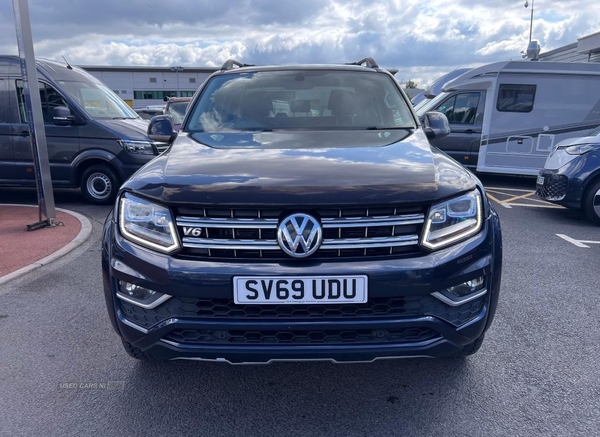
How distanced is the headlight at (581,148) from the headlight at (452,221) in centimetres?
573

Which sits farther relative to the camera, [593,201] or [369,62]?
[593,201]

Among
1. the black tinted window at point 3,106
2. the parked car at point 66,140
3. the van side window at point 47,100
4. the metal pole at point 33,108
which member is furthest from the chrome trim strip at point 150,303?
the black tinted window at point 3,106

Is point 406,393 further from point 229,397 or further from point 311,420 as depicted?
point 229,397

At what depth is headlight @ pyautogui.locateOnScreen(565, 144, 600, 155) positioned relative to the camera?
7250 mm

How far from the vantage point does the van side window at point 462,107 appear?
10695mm

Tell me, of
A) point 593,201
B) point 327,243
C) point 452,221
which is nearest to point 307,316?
point 327,243

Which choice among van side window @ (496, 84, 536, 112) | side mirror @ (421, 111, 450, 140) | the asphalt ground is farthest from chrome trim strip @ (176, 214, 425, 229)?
van side window @ (496, 84, 536, 112)

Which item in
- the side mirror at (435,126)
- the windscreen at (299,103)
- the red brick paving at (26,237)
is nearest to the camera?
the windscreen at (299,103)

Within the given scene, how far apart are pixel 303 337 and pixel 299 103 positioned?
6.54ft

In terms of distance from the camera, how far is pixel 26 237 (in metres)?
6.20

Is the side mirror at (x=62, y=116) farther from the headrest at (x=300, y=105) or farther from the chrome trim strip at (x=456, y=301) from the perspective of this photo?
the chrome trim strip at (x=456, y=301)

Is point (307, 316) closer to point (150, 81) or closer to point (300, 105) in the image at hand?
point (300, 105)

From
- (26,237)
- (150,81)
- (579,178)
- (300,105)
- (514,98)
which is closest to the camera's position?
(300,105)

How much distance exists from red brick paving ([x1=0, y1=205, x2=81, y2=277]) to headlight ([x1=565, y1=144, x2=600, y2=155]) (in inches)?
266
